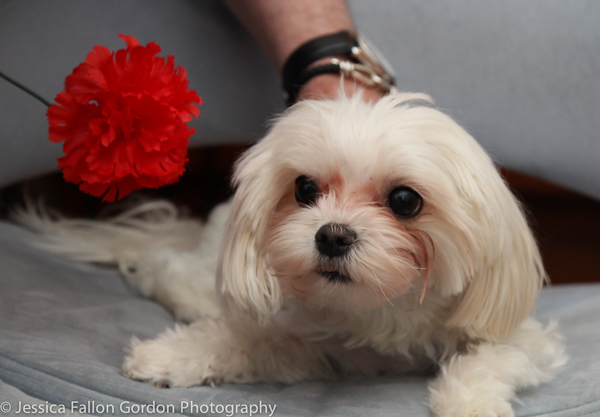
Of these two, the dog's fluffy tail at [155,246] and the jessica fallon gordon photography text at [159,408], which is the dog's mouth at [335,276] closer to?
the jessica fallon gordon photography text at [159,408]

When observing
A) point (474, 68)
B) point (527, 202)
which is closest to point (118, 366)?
point (474, 68)

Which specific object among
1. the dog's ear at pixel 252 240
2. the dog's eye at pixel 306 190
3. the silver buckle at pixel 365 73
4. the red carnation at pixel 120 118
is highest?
the silver buckle at pixel 365 73

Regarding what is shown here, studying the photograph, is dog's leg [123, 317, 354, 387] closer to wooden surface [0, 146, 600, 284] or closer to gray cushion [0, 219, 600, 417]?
gray cushion [0, 219, 600, 417]

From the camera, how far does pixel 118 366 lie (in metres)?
0.94

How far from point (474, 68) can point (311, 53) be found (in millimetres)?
637

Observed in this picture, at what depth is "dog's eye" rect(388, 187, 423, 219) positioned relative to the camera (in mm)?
806

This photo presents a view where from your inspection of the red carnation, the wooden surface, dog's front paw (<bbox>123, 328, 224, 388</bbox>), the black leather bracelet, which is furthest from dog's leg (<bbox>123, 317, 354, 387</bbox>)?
the wooden surface

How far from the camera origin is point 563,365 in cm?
96


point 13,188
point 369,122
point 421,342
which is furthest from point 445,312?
point 13,188

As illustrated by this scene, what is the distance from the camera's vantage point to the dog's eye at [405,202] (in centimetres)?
81

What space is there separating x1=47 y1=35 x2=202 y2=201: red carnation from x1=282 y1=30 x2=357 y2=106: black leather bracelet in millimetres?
548

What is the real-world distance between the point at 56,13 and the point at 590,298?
1.33 metres

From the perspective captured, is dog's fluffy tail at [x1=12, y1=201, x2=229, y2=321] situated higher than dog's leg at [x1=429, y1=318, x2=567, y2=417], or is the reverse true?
dog's leg at [x1=429, y1=318, x2=567, y2=417]

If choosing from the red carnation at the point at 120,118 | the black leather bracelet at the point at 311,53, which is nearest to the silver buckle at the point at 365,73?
the black leather bracelet at the point at 311,53
